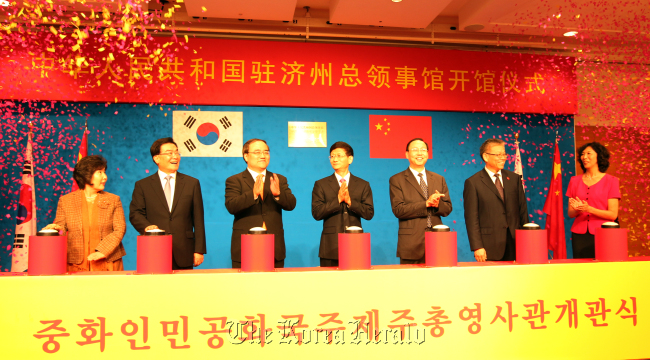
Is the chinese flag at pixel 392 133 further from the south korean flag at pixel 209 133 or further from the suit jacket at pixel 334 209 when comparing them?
the suit jacket at pixel 334 209

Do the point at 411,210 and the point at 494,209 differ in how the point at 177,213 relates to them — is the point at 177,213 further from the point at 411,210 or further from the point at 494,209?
the point at 494,209

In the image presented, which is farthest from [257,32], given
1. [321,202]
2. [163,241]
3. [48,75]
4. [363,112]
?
[163,241]

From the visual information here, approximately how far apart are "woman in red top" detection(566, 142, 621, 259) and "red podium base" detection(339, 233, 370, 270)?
92.5 inches

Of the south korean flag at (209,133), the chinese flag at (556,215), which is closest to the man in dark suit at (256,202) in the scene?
the south korean flag at (209,133)

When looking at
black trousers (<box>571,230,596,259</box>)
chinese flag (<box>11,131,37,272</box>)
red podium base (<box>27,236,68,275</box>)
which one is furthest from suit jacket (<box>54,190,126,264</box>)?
black trousers (<box>571,230,596,259</box>)

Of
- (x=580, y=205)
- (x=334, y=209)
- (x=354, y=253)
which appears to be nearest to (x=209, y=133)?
(x=334, y=209)

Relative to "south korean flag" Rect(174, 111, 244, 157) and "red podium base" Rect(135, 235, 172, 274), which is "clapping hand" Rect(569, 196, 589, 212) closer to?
"red podium base" Rect(135, 235, 172, 274)

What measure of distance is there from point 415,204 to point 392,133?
7.33 feet

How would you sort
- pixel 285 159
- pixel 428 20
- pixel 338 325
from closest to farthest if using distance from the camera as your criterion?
pixel 338 325, pixel 428 20, pixel 285 159

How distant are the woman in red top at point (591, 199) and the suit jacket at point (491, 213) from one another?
63 cm

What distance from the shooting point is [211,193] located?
4.73 meters

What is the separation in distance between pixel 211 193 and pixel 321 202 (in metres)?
2.03

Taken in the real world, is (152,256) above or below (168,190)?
below

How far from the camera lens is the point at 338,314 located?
1.66 metres
